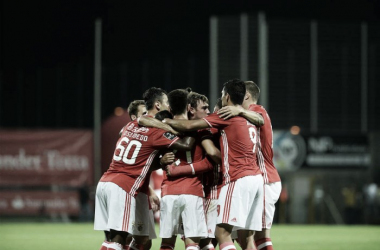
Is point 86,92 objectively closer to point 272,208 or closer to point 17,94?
point 17,94

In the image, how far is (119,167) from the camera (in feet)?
27.1

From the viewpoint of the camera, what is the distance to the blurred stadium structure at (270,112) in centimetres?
2658

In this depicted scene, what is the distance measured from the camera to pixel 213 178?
27.7 ft

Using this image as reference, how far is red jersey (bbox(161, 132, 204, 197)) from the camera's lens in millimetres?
8000

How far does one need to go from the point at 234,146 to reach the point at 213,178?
593mm

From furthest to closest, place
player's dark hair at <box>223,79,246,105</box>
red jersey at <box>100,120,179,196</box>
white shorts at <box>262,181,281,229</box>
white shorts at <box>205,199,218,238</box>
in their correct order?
white shorts at <box>262,181,281,229</box>, white shorts at <box>205,199,218,238</box>, red jersey at <box>100,120,179,196</box>, player's dark hair at <box>223,79,246,105</box>

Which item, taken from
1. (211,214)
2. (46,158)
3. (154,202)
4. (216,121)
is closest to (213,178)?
(211,214)

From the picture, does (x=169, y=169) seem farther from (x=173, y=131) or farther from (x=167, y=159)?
(x=173, y=131)

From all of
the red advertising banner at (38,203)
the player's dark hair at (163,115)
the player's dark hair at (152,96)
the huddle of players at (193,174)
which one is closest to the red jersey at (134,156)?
the huddle of players at (193,174)

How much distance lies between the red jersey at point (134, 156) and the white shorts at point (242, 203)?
919mm

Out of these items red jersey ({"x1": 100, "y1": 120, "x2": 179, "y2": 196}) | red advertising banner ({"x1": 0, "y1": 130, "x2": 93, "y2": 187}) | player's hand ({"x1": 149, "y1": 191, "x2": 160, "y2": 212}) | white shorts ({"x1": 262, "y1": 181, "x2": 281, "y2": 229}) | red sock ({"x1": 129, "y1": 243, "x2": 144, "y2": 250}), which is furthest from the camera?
red advertising banner ({"x1": 0, "y1": 130, "x2": 93, "y2": 187})

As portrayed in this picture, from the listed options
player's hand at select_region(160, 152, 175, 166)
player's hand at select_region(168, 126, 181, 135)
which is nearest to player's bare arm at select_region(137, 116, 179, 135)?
player's hand at select_region(168, 126, 181, 135)

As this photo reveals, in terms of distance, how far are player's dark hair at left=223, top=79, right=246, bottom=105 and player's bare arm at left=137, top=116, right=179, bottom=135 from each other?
0.76m

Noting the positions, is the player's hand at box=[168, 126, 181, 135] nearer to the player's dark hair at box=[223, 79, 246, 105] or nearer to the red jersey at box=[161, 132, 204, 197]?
the red jersey at box=[161, 132, 204, 197]
